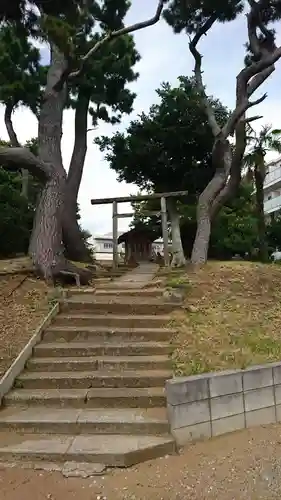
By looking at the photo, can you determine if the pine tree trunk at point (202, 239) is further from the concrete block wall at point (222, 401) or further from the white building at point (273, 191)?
the white building at point (273, 191)

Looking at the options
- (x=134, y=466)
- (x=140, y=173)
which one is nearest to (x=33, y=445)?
(x=134, y=466)

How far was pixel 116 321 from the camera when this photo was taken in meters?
5.46

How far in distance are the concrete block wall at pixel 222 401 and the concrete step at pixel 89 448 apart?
0.80ft

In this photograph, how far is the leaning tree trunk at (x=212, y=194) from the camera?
9.75 meters

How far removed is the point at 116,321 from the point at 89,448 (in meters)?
2.19

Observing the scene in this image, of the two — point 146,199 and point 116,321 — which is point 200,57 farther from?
point 116,321

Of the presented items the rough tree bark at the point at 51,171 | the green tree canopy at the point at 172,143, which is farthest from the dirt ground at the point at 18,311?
the green tree canopy at the point at 172,143

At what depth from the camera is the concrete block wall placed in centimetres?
354

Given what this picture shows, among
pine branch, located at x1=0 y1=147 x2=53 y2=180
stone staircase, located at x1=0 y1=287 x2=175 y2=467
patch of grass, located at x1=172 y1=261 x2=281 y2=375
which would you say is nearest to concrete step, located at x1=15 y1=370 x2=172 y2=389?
stone staircase, located at x1=0 y1=287 x2=175 y2=467

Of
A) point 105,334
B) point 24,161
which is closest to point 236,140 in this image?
point 24,161

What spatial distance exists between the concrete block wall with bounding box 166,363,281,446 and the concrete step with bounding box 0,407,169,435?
0.23 m

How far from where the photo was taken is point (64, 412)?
3943 mm

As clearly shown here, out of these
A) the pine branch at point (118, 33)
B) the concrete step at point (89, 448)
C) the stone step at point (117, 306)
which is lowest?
the concrete step at point (89, 448)

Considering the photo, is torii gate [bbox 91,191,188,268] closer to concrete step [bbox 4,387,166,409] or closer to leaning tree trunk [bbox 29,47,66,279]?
leaning tree trunk [bbox 29,47,66,279]
